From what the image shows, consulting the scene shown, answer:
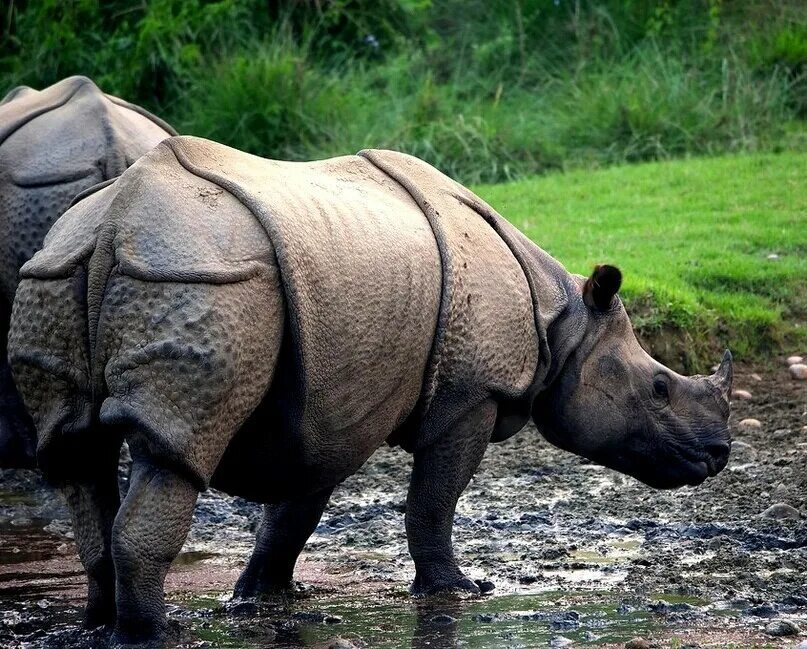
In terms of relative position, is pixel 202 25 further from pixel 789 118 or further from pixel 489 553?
pixel 489 553

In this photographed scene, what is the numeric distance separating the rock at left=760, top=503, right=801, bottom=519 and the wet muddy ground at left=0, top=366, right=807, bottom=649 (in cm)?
2

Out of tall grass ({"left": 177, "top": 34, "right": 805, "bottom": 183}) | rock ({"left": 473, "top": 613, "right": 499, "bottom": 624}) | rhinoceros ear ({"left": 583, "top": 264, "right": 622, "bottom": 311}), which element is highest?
rhinoceros ear ({"left": 583, "top": 264, "right": 622, "bottom": 311})

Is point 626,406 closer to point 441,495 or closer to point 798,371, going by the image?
point 441,495

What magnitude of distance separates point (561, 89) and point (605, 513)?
8.77 meters

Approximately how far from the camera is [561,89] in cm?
1563

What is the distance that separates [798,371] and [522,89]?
23.6 feet

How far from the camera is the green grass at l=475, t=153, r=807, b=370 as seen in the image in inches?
382

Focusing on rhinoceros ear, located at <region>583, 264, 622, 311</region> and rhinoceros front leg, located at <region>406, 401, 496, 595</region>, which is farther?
rhinoceros ear, located at <region>583, 264, 622, 311</region>

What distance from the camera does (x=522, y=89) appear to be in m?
16.2

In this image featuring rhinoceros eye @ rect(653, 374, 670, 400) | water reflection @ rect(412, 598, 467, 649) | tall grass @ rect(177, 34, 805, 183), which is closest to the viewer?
water reflection @ rect(412, 598, 467, 649)

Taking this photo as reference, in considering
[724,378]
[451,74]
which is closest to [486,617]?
[724,378]

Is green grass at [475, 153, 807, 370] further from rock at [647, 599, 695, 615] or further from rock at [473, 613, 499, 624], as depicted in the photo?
rock at [473, 613, 499, 624]

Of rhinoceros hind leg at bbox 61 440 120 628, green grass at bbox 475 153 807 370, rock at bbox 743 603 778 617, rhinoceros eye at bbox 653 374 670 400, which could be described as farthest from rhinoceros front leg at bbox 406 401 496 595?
green grass at bbox 475 153 807 370

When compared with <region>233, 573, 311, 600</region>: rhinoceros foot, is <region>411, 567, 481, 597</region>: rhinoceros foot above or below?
above
